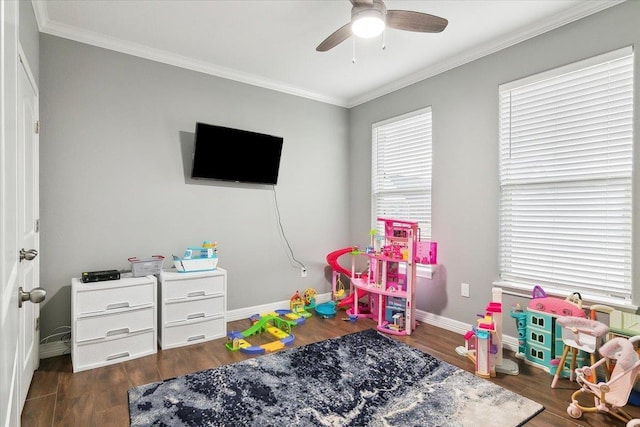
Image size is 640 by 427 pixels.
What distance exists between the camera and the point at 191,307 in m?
2.99

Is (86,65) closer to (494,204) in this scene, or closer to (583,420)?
(494,204)

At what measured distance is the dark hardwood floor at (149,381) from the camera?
1.93 metres

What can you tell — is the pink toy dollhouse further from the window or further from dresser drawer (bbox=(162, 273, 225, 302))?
dresser drawer (bbox=(162, 273, 225, 302))

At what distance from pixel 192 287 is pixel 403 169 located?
101 inches

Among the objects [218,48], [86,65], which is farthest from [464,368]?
[86,65]

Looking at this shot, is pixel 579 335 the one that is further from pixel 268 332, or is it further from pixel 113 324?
pixel 113 324

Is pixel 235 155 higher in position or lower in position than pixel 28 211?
higher

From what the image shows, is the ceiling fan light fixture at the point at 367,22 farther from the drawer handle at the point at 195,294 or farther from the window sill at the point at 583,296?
the drawer handle at the point at 195,294

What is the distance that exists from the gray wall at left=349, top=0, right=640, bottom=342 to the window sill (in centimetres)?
8

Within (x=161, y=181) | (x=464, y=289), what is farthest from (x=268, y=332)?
(x=464, y=289)

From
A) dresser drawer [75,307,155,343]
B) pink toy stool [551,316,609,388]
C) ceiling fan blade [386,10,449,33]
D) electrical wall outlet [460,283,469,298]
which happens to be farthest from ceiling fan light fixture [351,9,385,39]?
dresser drawer [75,307,155,343]

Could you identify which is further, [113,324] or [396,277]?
[396,277]

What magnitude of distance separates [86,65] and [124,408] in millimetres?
2673

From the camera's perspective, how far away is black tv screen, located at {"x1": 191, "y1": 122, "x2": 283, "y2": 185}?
3305 millimetres
